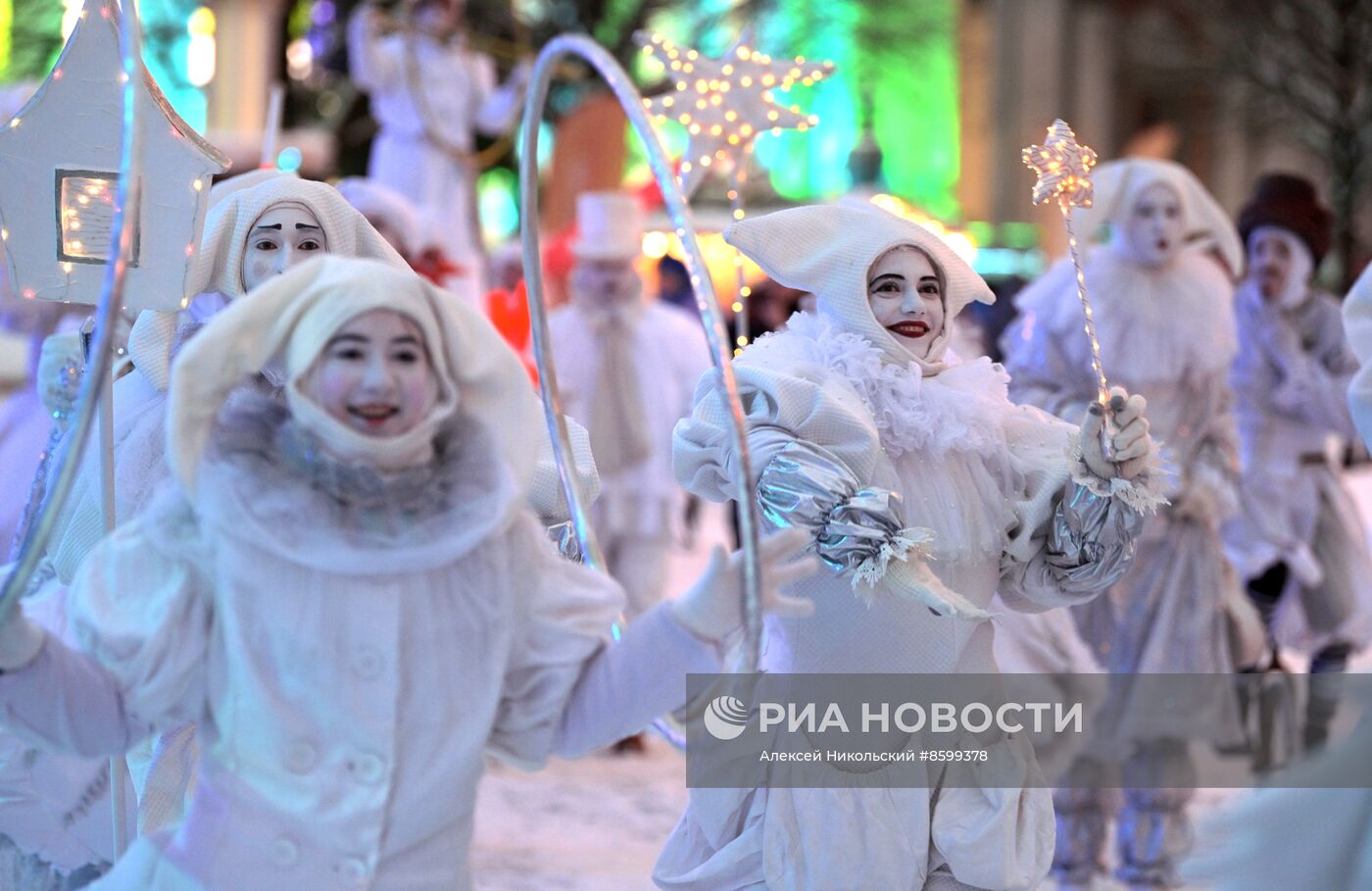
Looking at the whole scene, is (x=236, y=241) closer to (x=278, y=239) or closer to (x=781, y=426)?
(x=278, y=239)

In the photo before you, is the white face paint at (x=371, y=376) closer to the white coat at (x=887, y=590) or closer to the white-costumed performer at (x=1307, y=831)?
the white coat at (x=887, y=590)

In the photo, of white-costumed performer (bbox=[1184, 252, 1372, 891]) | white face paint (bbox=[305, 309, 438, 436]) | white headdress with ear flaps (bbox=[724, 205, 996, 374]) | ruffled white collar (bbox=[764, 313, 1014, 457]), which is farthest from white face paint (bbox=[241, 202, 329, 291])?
white-costumed performer (bbox=[1184, 252, 1372, 891])

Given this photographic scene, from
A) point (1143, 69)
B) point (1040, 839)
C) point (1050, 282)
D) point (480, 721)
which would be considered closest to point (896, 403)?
point (1040, 839)

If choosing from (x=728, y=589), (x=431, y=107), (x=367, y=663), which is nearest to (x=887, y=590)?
(x=728, y=589)

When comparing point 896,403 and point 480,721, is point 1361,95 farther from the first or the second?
point 480,721

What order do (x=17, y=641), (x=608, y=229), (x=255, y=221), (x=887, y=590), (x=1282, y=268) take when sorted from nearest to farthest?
(x=17, y=641)
(x=887, y=590)
(x=255, y=221)
(x=1282, y=268)
(x=608, y=229)

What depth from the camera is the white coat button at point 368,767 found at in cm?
303

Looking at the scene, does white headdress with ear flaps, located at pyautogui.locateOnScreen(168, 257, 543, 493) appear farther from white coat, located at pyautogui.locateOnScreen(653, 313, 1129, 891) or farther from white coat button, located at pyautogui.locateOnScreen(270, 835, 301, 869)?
white coat, located at pyautogui.locateOnScreen(653, 313, 1129, 891)

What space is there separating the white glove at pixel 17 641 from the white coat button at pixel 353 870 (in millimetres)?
543

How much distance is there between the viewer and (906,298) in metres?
4.26

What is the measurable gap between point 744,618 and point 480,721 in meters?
0.43

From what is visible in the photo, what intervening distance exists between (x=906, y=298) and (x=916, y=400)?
0.81 ft

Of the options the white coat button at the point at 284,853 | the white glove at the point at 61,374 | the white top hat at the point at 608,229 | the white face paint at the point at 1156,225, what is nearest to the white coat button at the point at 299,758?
the white coat button at the point at 284,853

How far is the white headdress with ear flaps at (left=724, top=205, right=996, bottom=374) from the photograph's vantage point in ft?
13.9
